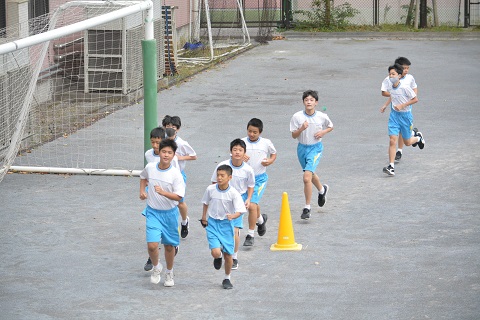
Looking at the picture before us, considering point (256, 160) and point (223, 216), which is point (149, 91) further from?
point (223, 216)

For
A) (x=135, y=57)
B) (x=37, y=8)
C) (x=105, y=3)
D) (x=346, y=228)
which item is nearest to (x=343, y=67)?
(x=135, y=57)

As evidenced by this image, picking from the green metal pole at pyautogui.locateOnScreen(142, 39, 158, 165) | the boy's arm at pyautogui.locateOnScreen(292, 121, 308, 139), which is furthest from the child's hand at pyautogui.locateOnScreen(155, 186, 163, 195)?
the green metal pole at pyautogui.locateOnScreen(142, 39, 158, 165)

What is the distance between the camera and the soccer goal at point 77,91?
1484 cm

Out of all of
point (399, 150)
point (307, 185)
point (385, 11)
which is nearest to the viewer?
point (307, 185)

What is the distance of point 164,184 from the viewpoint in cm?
967

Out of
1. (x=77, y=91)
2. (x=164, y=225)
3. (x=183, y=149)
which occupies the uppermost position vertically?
(x=183, y=149)

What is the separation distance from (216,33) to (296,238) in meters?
21.4

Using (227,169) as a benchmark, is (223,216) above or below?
below

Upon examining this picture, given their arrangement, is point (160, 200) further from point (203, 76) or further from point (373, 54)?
point (373, 54)

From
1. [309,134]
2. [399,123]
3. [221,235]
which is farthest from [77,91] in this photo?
[221,235]

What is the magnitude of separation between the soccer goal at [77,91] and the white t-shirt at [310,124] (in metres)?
3.23

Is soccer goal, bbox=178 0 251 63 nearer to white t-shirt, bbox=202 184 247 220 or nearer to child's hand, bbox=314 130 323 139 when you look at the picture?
child's hand, bbox=314 130 323 139

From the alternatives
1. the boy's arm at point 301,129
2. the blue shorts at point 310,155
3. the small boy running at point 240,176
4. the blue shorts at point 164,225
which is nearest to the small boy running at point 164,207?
the blue shorts at point 164,225

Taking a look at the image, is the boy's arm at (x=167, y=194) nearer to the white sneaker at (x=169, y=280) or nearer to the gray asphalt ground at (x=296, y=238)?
the white sneaker at (x=169, y=280)
